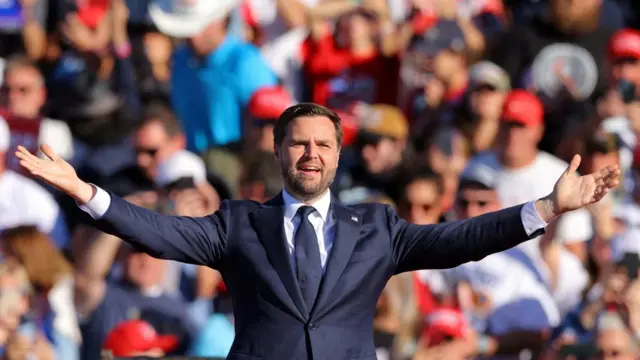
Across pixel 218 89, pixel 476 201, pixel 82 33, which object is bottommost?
pixel 476 201

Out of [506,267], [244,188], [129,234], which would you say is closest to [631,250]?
[506,267]

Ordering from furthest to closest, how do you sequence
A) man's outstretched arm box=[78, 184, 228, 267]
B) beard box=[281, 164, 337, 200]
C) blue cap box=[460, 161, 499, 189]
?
1. blue cap box=[460, 161, 499, 189]
2. beard box=[281, 164, 337, 200]
3. man's outstretched arm box=[78, 184, 228, 267]

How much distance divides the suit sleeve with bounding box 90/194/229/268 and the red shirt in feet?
17.0

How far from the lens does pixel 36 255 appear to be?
883 centimetres

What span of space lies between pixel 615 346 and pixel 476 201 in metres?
1.34

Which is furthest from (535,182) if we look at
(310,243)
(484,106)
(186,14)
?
(310,243)

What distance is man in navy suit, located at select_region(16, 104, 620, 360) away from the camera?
5254 millimetres

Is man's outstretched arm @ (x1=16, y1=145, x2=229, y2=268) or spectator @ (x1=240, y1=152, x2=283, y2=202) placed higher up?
spectator @ (x1=240, y1=152, x2=283, y2=202)

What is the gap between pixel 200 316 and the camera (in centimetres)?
861

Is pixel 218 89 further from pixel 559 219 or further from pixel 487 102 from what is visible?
pixel 559 219

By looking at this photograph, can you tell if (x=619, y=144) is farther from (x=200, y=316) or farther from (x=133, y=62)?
(x=133, y=62)

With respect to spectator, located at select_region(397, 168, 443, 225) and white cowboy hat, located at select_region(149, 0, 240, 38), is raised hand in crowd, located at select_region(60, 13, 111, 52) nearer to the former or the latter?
white cowboy hat, located at select_region(149, 0, 240, 38)

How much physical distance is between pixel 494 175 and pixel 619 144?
76cm

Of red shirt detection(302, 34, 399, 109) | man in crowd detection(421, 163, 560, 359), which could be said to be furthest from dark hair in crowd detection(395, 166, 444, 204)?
red shirt detection(302, 34, 399, 109)
